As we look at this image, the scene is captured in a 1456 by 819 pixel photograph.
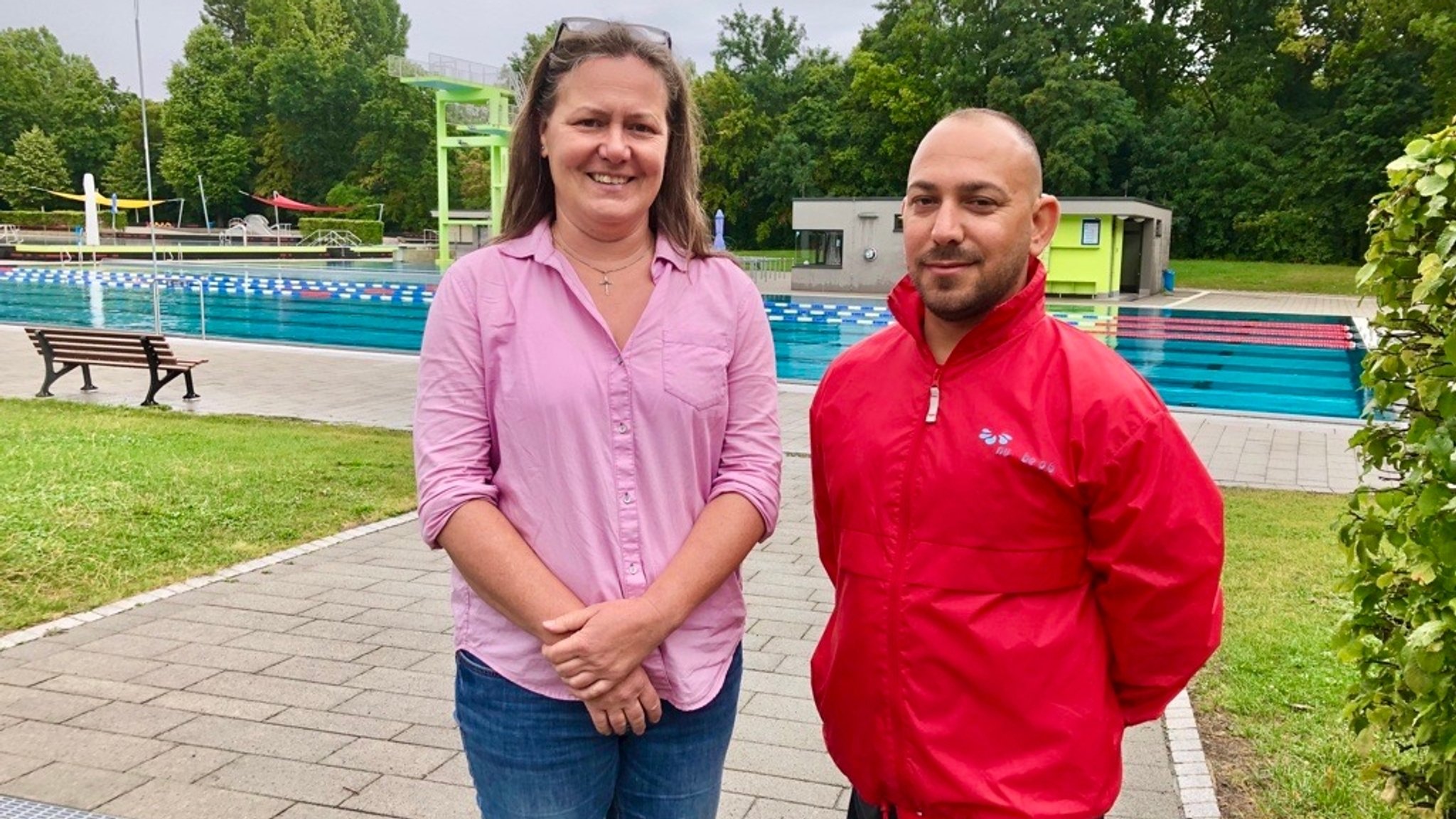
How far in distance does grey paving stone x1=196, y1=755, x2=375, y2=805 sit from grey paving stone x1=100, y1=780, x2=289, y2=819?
4cm

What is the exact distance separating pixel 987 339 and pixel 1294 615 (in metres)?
4.11

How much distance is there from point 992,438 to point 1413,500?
1160 mm

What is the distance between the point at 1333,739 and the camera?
3674 mm

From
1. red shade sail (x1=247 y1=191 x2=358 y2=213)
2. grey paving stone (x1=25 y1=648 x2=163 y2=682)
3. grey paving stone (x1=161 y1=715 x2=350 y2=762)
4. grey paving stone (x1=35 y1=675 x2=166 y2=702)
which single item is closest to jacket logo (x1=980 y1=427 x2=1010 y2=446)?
grey paving stone (x1=161 y1=715 x2=350 y2=762)

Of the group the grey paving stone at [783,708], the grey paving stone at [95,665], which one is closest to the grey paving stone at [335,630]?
the grey paving stone at [95,665]

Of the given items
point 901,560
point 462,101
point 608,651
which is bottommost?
point 608,651

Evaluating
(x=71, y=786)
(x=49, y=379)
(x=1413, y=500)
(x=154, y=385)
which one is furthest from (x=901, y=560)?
(x=49, y=379)

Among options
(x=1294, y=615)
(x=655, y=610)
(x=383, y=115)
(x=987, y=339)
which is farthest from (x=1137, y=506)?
(x=383, y=115)

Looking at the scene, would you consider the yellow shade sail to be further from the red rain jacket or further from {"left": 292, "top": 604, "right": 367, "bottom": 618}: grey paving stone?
the red rain jacket

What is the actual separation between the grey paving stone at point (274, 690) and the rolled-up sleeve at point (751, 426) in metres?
2.74

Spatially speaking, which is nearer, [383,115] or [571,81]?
[571,81]

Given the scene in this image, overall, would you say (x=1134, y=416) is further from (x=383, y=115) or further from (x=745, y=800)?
(x=383, y=115)

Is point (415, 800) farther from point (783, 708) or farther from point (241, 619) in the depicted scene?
point (241, 619)

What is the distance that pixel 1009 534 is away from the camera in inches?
67.2
